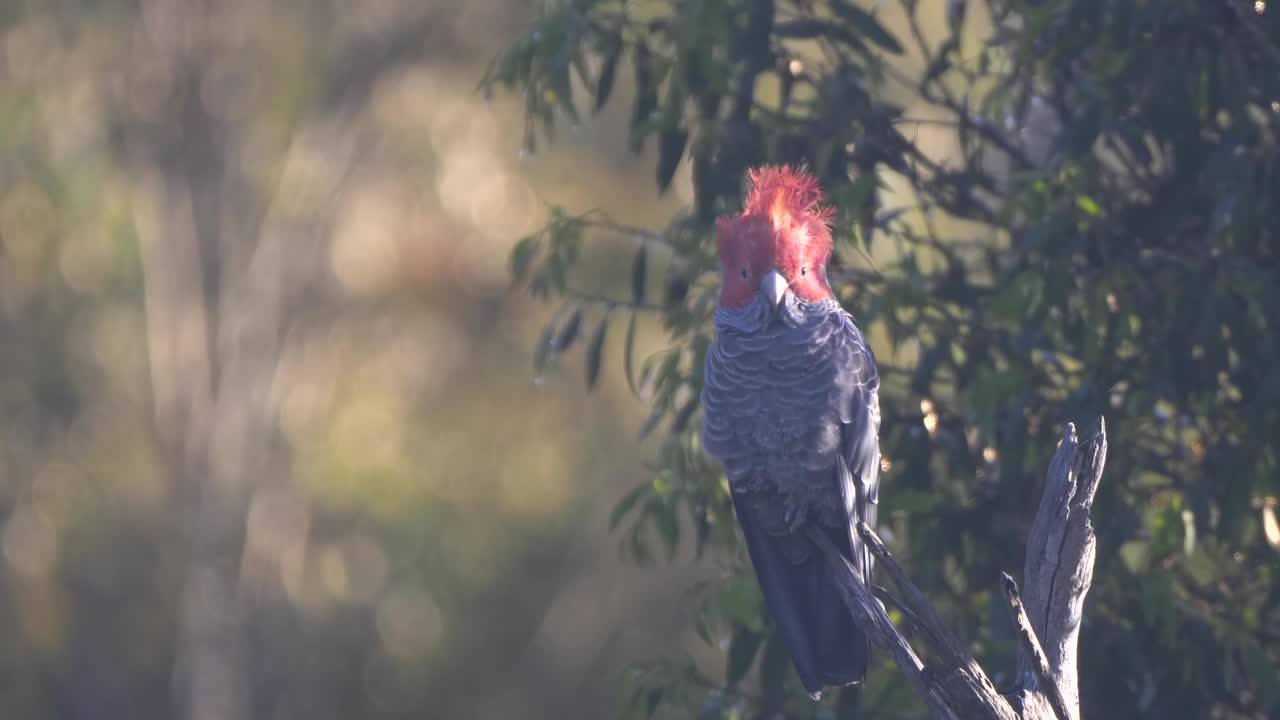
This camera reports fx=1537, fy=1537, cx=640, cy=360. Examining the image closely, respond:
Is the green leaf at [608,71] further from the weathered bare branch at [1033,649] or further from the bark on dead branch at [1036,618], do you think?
the weathered bare branch at [1033,649]

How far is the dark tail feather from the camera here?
98.2 inches

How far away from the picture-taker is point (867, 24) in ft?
9.26

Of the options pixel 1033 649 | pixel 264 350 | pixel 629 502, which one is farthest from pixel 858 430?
pixel 264 350

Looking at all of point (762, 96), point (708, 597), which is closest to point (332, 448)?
point (762, 96)

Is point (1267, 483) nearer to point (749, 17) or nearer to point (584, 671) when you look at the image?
point (749, 17)

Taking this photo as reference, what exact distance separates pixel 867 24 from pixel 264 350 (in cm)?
718

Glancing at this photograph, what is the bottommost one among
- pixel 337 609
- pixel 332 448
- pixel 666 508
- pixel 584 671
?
pixel 584 671

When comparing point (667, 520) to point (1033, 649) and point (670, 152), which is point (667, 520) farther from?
point (1033, 649)

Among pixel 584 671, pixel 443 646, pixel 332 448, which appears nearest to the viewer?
pixel 332 448

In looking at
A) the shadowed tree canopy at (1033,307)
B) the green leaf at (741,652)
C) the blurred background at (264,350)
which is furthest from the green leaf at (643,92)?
the blurred background at (264,350)

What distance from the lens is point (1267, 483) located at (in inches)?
104

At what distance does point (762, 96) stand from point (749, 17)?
4882 millimetres

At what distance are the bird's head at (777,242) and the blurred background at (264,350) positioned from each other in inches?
257

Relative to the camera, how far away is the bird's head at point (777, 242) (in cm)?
243
